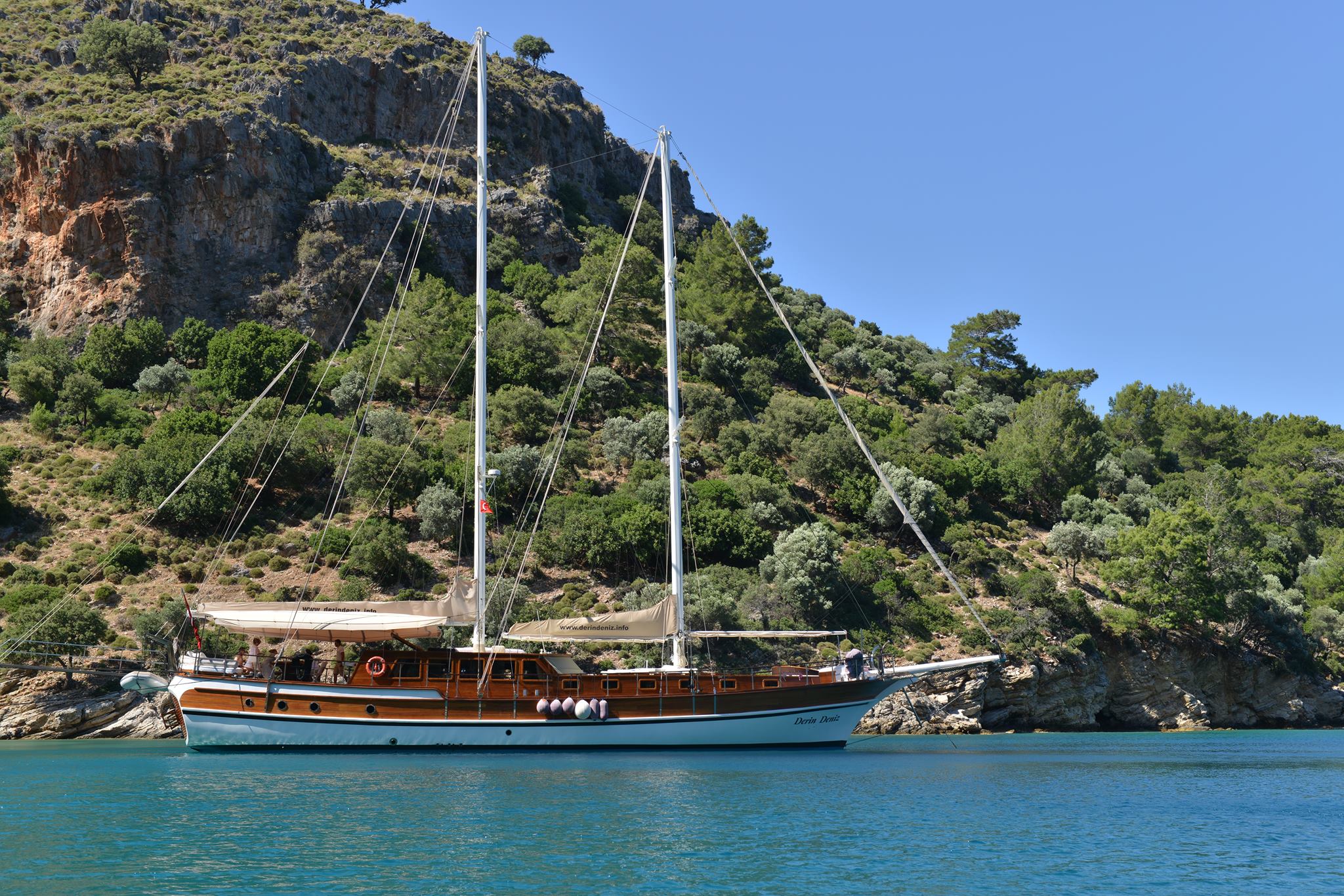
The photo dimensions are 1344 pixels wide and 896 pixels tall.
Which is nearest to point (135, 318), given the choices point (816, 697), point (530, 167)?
point (530, 167)

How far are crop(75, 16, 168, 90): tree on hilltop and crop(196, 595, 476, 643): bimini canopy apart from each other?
78.3 m

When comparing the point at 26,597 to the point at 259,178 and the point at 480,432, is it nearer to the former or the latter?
the point at 480,432

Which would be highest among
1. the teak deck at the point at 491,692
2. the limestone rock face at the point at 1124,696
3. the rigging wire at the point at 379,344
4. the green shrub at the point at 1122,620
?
the rigging wire at the point at 379,344

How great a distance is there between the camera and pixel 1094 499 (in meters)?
78.1

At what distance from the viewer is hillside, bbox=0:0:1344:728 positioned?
2142 inches

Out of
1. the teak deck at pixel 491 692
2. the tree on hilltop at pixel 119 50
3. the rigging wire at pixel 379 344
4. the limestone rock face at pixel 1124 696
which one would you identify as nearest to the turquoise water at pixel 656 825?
the teak deck at pixel 491 692

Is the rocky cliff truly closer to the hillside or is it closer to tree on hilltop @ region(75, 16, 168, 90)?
the hillside

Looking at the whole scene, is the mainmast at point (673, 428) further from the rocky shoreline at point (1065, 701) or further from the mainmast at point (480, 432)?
the rocky shoreline at point (1065, 701)

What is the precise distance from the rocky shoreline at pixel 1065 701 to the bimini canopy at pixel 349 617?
11492 mm

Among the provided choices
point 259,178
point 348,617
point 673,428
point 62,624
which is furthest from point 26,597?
point 259,178

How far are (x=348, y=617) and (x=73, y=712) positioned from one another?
1785cm

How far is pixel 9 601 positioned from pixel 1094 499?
6691cm

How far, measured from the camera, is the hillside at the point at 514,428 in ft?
178

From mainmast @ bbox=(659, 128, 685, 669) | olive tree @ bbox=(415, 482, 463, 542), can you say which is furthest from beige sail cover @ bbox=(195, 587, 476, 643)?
olive tree @ bbox=(415, 482, 463, 542)
